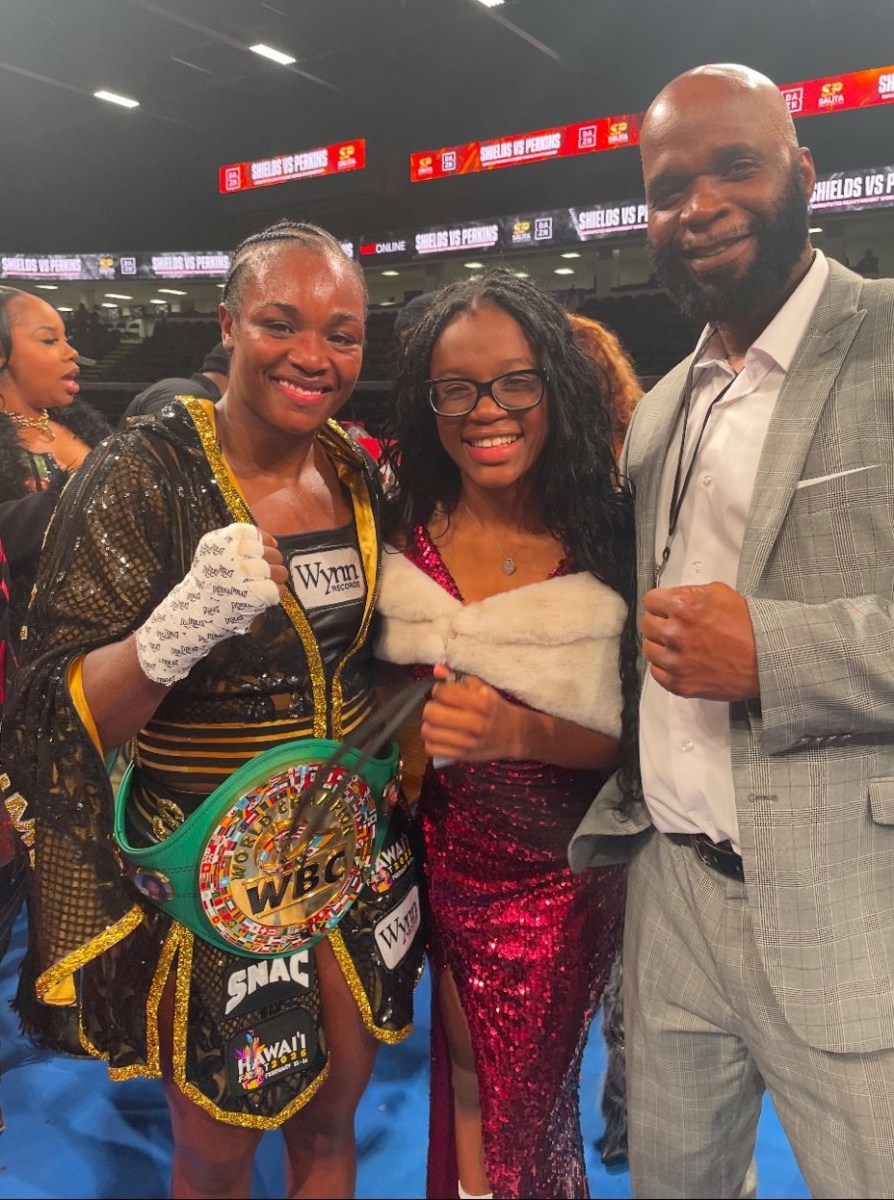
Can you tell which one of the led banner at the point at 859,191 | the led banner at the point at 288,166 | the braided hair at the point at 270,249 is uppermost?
the led banner at the point at 288,166

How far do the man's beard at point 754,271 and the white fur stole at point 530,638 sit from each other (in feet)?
1.40

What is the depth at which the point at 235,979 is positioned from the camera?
120 centimetres

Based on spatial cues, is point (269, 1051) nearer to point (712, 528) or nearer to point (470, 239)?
point (712, 528)

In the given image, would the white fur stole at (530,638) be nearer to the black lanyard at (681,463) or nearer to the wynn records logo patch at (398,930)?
the black lanyard at (681,463)

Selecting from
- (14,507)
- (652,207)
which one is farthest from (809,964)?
(14,507)

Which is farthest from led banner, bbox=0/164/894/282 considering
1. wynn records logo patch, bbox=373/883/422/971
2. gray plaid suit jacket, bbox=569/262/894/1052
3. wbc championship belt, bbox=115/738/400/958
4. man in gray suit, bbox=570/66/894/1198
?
wynn records logo patch, bbox=373/883/422/971

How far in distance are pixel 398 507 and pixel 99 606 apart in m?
0.51

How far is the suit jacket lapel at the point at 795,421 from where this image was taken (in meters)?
0.99

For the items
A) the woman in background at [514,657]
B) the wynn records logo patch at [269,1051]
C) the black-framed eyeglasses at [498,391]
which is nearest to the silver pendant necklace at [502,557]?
the woman in background at [514,657]

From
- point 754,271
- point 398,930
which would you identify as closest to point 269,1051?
point 398,930

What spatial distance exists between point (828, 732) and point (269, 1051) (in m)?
0.88

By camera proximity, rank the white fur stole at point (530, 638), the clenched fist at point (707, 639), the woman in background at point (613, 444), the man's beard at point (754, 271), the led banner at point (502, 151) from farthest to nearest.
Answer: the woman in background at point (613, 444) → the led banner at point (502, 151) → the white fur stole at point (530, 638) → the man's beard at point (754, 271) → the clenched fist at point (707, 639)

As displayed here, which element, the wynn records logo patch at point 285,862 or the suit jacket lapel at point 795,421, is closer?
the suit jacket lapel at point 795,421

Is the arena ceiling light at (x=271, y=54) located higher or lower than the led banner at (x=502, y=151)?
higher
